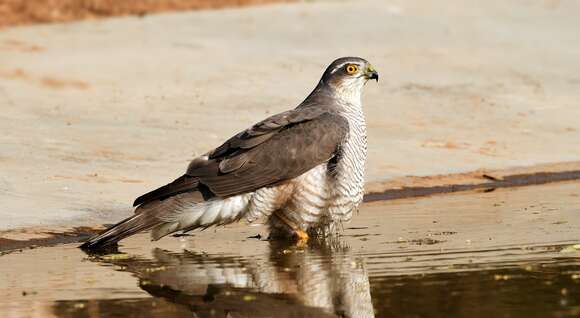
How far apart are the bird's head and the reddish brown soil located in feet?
30.2

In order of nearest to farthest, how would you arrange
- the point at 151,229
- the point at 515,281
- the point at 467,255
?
the point at 515,281
the point at 467,255
the point at 151,229

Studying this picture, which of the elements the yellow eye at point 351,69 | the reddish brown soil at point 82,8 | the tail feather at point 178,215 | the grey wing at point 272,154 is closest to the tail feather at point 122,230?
the tail feather at point 178,215

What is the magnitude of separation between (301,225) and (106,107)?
5.69 metres

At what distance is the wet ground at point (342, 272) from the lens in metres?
7.94

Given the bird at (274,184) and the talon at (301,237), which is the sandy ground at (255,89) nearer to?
the bird at (274,184)

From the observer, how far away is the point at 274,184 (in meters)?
10.6

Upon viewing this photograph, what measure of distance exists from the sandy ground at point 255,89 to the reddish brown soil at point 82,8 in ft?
1.50

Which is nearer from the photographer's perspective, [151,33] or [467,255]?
[467,255]

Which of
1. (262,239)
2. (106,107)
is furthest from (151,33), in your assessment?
(262,239)

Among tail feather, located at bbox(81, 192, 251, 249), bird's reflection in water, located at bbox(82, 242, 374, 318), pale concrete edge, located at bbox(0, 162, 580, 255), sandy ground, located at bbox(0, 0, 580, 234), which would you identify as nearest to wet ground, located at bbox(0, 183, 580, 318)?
bird's reflection in water, located at bbox(82, 242, 374, 318)

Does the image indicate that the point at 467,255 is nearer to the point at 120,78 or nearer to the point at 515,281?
the point at 515,281

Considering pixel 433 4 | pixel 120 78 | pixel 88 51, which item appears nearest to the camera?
pixel 120 78

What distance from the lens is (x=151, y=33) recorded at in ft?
63.6

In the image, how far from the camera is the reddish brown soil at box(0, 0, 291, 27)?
20094 millimetres
